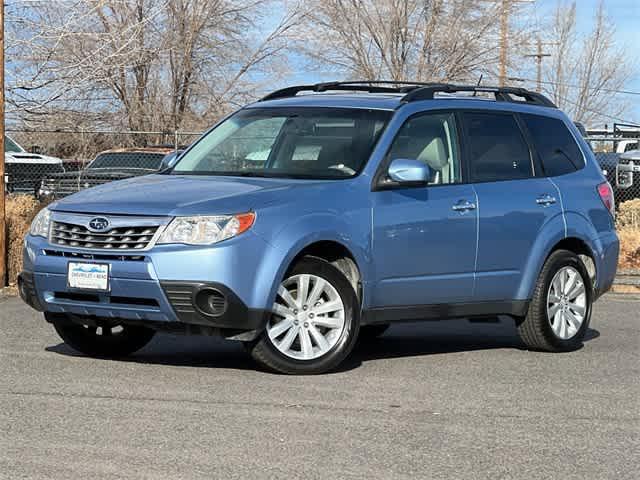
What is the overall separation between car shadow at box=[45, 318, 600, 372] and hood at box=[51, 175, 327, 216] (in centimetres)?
117

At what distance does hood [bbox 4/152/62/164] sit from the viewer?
93.5 feet

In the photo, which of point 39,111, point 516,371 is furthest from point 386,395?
point 39,111

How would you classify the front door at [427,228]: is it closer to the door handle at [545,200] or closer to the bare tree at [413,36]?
the door handle at [545,200]

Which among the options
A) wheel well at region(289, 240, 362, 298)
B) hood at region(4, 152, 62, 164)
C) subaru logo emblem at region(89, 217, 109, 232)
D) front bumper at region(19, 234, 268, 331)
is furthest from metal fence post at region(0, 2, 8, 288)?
hood at region(4, 152, 62, 164)

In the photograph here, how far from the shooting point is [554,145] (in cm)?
1066

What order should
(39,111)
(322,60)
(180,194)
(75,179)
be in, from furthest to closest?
(322,60) → (75,179) → (39,111) → (180,194)

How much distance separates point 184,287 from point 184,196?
2.15 ft

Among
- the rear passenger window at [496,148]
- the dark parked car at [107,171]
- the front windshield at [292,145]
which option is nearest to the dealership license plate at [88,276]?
the front windshield at [292,145]

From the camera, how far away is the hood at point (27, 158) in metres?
28.5

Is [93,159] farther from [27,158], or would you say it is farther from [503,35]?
[503,35]

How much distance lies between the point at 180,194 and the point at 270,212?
0.61m

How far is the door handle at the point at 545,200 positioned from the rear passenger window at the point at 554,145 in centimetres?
29

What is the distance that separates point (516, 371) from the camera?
911 centimetres

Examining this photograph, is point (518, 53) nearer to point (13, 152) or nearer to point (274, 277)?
point (13, 152)
